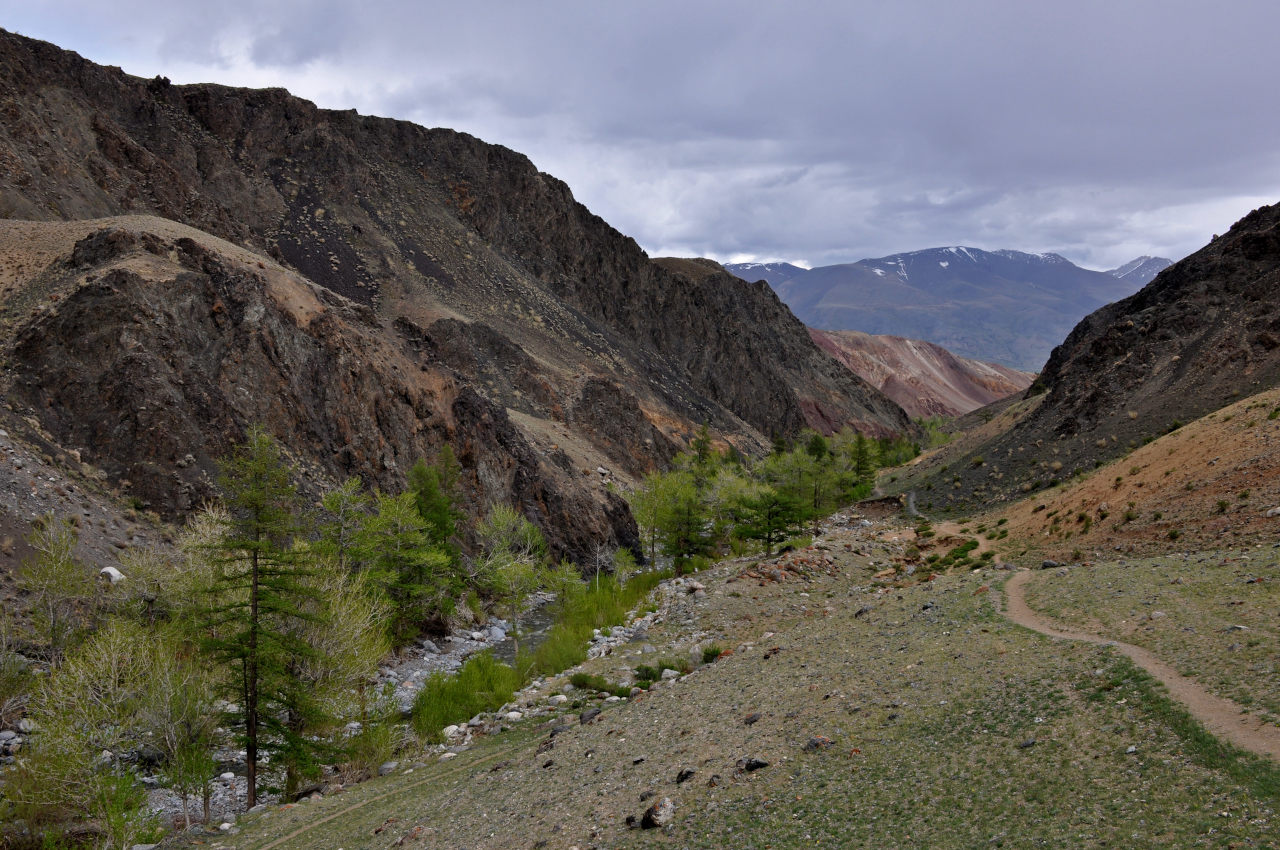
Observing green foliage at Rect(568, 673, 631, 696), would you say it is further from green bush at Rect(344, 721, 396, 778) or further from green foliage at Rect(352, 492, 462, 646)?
green foliage at Rect(352, 492, 462, 646)

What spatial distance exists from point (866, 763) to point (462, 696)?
18.8 meters

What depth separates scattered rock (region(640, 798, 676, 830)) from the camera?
35.1 feet

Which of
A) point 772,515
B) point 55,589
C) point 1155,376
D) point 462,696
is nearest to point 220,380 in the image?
point 55,589

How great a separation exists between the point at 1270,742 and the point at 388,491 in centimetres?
4732

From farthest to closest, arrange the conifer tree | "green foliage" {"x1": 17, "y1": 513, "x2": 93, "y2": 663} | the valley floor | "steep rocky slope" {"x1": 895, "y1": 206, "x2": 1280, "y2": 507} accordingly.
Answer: "steep rocky slope" {"x1": 895, "y1": 206, "x2": 1280, "y2": 507}
"green foliage" {"x1": 17, "y1": 513, "x2": 93, "y2": 663}
the conifer tree
the valley floor

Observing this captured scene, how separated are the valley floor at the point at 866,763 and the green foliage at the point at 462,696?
3413 mm

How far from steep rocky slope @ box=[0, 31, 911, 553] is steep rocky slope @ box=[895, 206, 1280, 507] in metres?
32.4

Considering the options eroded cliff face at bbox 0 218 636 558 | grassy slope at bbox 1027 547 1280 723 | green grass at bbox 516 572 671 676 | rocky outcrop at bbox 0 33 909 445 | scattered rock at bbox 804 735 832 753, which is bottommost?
green grass at bbox 516 572 671 676

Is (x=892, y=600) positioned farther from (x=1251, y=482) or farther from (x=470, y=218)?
(x=470, y=218)

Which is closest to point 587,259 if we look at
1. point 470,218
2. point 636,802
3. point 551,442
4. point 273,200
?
point 470,218

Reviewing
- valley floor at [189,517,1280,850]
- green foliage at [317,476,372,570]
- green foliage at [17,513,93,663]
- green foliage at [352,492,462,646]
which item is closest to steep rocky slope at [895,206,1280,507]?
valley floor at [189,517,1280,850]

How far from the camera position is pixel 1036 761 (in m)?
9.55

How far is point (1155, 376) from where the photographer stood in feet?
160

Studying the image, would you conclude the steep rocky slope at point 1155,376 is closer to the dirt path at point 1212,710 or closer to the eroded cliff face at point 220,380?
the eroded cliff face at point 220,380
